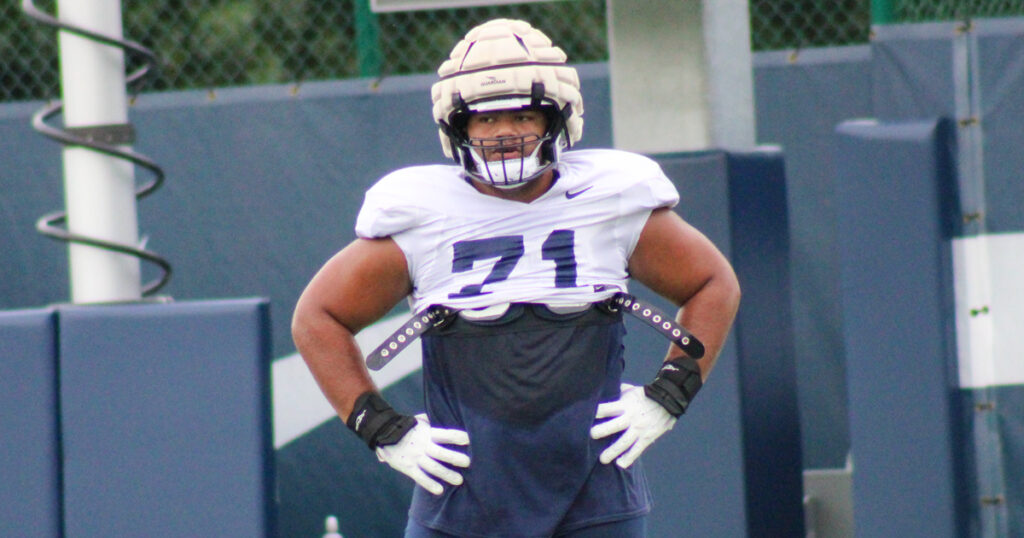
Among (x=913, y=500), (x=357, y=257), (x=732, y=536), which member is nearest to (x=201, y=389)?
(x=357, y=257)

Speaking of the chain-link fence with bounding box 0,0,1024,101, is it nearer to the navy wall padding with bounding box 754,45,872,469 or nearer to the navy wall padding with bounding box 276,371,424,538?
the navy wall padding with bounding box 754,45,872,469

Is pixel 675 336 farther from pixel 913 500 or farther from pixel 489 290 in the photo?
pixel 913 500

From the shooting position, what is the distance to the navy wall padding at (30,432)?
347 centimetres

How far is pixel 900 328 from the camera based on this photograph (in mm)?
3779

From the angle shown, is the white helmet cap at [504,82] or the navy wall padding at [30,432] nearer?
the white helmet cap at [504,82]

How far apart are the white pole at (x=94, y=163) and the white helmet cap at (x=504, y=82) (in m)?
1.29

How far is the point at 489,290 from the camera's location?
8.56 feet

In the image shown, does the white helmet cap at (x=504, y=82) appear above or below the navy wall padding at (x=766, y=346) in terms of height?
above

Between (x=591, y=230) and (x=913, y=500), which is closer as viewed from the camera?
(x=591, y=230)

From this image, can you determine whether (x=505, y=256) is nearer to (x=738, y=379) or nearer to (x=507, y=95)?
(x=507, y=95)

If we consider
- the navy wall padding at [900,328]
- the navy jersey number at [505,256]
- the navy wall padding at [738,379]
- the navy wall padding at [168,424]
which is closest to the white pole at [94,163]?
the navy wall padding at [168,424]

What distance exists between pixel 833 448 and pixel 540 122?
9.52ft

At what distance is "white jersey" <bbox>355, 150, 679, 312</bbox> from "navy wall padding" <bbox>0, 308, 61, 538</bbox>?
52.3 inches

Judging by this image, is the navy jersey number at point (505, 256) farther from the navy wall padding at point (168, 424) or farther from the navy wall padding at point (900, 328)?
the navy wall padding at point (900, 328)
